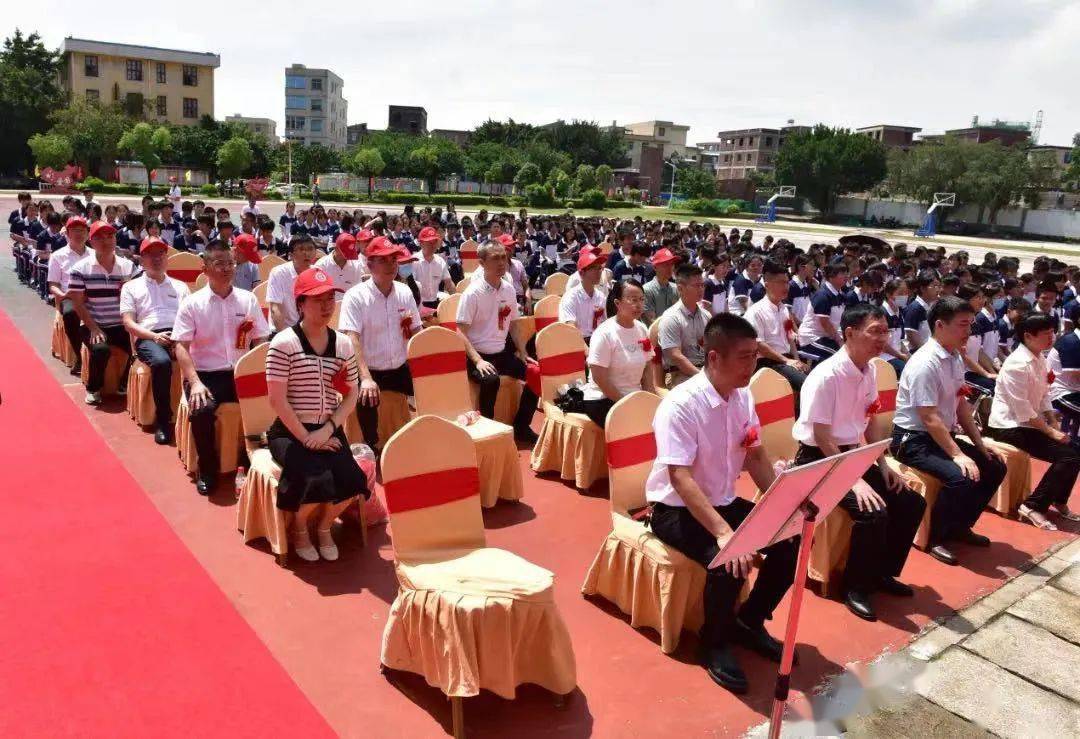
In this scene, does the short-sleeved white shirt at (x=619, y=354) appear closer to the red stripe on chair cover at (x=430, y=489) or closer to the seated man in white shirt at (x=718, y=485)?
the seated man in white shirt at (x=718, y=485)

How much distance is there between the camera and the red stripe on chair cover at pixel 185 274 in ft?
28.2

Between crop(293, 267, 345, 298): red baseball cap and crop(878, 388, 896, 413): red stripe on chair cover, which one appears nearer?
crop(293, 267, 345, 298): red baseball cap

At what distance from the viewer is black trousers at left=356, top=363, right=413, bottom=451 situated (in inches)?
238

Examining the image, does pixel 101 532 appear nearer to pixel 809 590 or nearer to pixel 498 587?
pixel 498 587

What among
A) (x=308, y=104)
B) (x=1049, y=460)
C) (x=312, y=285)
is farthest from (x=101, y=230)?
(x=308, y=104)

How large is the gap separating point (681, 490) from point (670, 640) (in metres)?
0.82

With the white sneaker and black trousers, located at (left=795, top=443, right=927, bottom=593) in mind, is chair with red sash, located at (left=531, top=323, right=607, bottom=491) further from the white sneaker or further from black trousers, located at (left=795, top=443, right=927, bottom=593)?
the white sneaker

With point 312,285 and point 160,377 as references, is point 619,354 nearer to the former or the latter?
point 312,285

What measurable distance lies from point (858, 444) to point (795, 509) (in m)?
2.16

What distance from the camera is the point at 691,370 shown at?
21.0ft

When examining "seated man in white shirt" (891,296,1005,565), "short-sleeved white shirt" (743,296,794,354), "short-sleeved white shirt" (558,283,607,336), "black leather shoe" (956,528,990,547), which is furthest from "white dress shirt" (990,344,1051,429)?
"short-sleeved white shirt" (558,283,607,336)

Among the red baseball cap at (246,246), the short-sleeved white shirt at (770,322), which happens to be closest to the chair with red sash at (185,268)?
the red baseball cap at (246,246)

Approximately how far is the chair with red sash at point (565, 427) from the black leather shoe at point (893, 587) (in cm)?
217

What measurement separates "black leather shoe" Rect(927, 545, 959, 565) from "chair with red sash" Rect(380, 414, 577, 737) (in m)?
3.11
